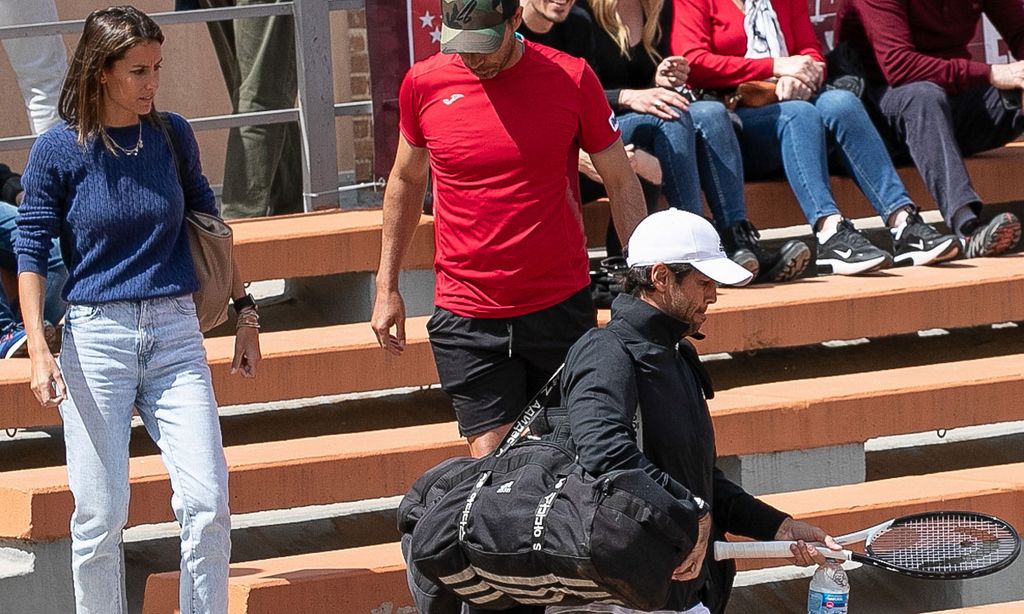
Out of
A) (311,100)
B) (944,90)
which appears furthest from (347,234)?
(944,90)

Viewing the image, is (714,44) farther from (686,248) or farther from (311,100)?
(686,248)

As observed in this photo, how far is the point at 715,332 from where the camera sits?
6.01 m

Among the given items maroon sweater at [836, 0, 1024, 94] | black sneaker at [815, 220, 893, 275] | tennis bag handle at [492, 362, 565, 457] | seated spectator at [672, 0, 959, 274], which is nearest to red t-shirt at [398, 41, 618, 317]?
tennis bag handle at [492, 362, 565, 457]

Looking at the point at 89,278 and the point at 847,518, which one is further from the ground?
the point at 89,278

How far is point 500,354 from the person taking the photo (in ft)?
14.6

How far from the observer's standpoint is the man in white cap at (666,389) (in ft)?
11.2

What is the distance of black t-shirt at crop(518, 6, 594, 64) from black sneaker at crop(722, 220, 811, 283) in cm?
90

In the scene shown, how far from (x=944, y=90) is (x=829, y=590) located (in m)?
3.66

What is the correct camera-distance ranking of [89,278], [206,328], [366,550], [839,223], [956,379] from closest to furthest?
[89,278], [206,328], [366,550], [956,379], [839,223]

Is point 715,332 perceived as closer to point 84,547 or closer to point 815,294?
point 815,294

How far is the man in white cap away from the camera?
134 inches

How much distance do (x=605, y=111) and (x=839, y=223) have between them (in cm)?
211

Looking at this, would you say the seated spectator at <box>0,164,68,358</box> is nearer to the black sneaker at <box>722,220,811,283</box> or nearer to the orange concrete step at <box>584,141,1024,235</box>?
the orange concrete step at <box>584,141,1024,235</box>

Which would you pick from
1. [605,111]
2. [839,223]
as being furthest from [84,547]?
[839,223]
